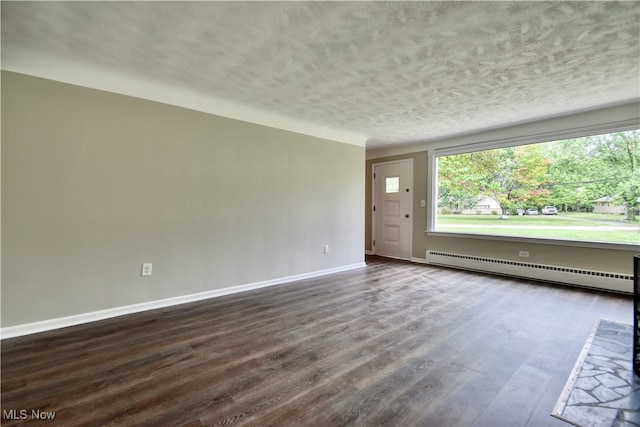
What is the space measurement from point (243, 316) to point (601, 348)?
9.67 ft

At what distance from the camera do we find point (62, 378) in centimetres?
172

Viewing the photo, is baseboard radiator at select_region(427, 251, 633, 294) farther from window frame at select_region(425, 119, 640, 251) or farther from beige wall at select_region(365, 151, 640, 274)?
window frame at select_region(425, 119, 640, 251)

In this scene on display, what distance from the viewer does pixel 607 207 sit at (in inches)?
142

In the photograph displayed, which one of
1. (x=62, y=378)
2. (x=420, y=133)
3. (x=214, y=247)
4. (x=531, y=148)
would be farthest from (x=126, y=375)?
(x=531, y=148)

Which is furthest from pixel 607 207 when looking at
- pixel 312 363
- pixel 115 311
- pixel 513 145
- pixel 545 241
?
pixel 115 311

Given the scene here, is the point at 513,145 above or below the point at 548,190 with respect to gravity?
above

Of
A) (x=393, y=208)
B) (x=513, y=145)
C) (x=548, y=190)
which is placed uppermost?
(x=513, y=145)

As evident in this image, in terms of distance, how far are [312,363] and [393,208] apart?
447 cm

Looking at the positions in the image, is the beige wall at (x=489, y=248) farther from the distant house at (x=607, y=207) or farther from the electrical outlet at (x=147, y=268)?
the electrical outlet at (x=147, y=268)

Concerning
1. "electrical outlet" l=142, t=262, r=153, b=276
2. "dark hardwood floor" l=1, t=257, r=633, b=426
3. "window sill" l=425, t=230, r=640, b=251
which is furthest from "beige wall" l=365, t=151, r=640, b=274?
"electrical outlet" l=142, t=262, r=153, b=276

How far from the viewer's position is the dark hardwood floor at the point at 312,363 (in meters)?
1.45

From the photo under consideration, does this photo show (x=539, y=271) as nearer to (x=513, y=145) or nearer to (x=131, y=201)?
(x=513, y=145)

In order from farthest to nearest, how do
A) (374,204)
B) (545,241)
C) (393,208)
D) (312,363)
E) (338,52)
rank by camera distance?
1. (374,204)
2. (393,208)
3. (545,241)
4. (338,52)
5. (312,363)

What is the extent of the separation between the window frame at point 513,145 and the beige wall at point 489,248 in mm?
58
